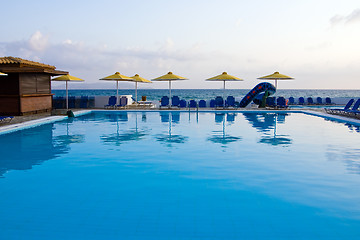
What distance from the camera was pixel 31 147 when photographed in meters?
8.80

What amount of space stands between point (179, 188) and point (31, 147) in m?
5.34

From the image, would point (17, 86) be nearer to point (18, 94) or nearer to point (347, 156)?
point (18, 94)

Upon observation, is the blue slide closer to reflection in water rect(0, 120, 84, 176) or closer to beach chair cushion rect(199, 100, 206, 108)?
beach chair cushion rect(199, 100, 206, 108)

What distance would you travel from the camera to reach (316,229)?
3.88m

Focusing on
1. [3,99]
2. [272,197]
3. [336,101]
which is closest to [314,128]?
[272,197]

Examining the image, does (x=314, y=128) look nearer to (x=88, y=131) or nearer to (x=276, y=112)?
(x=276, y=112)

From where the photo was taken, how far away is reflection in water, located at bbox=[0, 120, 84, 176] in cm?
713

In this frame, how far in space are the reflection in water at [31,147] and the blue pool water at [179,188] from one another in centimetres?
3

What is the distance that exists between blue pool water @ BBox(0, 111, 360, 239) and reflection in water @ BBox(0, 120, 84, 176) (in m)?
0.03

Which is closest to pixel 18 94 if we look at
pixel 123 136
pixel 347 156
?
pixel 123 136

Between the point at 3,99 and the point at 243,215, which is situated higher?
the point at 3,99

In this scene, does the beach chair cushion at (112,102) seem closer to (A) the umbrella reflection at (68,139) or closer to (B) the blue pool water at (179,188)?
(A) the umbrella reflection at (68,139)

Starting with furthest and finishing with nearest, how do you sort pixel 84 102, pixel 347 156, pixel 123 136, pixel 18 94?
pixel 84 102, pixel 18 94, pixel 123 136, pixel 347 156

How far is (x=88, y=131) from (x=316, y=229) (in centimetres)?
929
